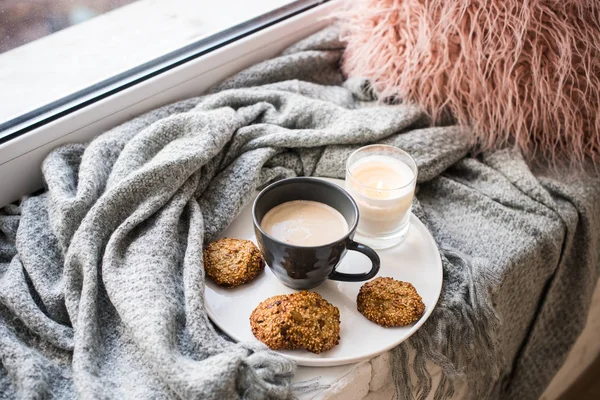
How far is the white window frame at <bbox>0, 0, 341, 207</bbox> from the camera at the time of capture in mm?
799

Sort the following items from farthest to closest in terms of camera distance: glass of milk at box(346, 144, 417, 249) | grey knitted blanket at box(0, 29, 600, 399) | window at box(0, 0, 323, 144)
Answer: window at box(0, 0, 323, 144)
glass of milk at box(346, 144, 417, 249)
grey knitted blanket at box(0, 29, 600, 399)

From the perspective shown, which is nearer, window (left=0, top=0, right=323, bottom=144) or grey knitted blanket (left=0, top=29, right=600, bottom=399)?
grey knitted blanket (left=0, top=29, right=600, bottom=399)

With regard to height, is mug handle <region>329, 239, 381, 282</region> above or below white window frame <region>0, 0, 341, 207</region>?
below

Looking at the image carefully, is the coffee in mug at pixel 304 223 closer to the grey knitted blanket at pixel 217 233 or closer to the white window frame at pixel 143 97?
the grey knitted blanket at pixel 217 233

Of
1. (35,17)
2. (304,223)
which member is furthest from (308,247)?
(35,17)

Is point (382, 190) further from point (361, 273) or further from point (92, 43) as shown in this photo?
point (92, 43)

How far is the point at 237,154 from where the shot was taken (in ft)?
2.68

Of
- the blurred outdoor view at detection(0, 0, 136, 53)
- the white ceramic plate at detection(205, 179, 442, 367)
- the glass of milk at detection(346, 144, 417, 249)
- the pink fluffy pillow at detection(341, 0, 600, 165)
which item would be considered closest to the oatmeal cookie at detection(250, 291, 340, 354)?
the white ceramic plate at detection(205, 179, 442, 367)

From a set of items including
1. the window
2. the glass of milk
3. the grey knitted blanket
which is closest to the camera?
the grey knitted blanket

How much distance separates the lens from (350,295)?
682mm

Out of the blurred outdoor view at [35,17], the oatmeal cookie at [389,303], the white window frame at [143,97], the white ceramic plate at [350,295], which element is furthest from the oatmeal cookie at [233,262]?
the blurred outdoor view at [35,17]

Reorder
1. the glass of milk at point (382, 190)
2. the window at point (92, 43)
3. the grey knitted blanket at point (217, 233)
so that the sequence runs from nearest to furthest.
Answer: the grey knitted blanket at point (217, 233) < the glass of milk at point (382, 190) < the window at point (92, 43)

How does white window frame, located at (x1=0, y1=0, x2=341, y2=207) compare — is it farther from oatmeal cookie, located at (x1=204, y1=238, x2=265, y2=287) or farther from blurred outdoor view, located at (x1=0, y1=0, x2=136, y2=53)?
oatmeal cookie, located at (x1=204, y1=238, x2=265, y2=287)

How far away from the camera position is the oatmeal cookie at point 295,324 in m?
0.61
